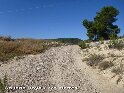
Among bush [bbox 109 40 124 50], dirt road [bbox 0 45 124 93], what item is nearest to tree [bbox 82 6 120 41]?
bush [bbox 109 40 124 50]

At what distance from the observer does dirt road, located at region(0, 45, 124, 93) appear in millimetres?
12906

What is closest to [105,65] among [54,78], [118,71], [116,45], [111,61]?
[111,61]

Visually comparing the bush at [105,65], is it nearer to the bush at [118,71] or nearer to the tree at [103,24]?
the bush at [118,71]

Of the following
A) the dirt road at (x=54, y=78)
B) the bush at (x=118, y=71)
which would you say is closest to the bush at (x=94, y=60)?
the dirt road at (x=54, y=78)

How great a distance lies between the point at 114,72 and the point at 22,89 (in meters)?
5.02

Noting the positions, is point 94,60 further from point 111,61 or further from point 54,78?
point 54,78

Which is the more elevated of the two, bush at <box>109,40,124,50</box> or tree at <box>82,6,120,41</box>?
tree at <box>82,6,120,41</box>

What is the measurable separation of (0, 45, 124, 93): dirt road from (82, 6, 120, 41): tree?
29839 mm

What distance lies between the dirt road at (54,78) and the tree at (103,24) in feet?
97.9

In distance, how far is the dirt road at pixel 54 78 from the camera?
42.3 feet

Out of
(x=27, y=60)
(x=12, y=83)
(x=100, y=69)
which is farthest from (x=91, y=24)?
(x=12, y=83)

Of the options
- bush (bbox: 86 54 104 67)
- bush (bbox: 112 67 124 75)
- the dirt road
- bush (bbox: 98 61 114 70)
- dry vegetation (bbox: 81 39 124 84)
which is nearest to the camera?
the dirt road

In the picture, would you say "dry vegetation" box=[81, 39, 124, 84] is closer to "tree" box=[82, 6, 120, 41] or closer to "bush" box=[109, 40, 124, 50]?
"bush" box=[109, 40, 124, 50]

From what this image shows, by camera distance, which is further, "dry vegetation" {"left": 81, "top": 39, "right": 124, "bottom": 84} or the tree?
the tree
